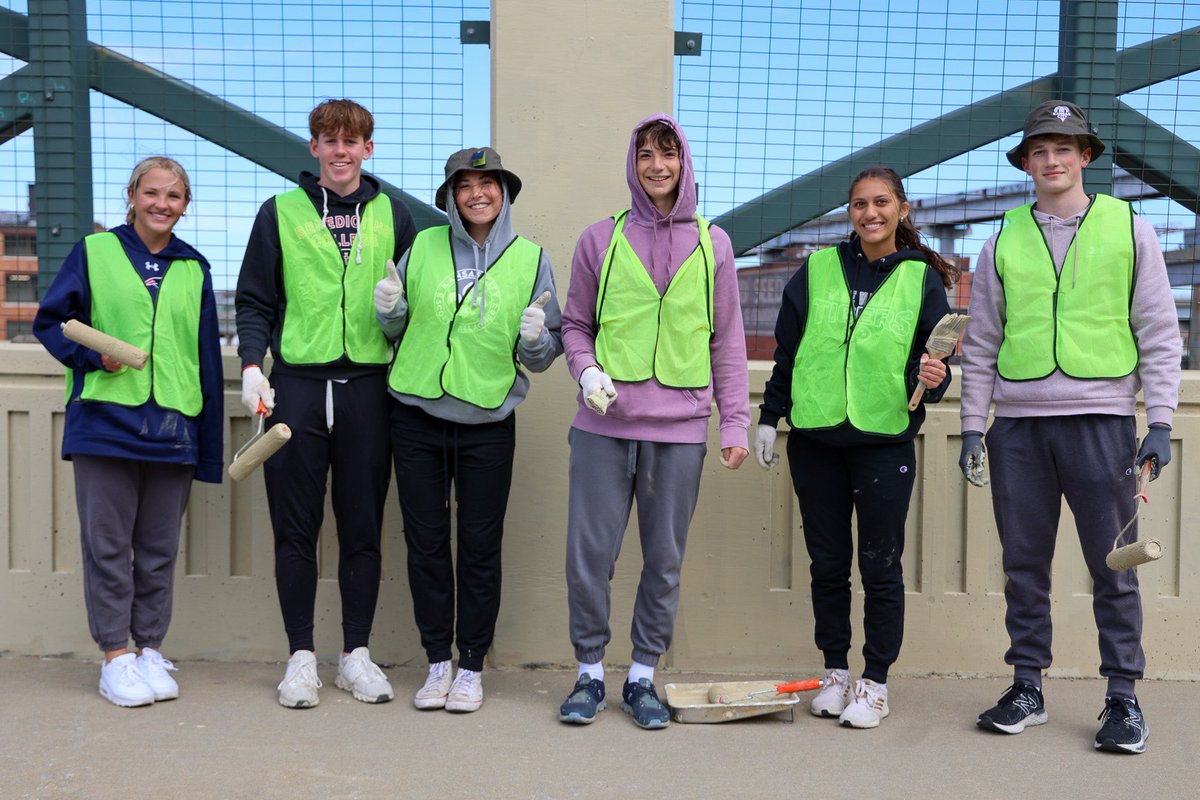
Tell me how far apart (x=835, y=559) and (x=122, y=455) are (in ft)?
7.82

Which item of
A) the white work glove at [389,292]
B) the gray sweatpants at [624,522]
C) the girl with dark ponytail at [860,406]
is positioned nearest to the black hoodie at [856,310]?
the girl with dark ponytail at [860,406]

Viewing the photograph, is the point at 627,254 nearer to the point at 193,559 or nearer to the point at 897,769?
the point at 897,769

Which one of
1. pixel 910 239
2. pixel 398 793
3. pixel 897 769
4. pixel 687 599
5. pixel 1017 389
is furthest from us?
pixel 687 599

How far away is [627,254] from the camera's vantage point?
381cm

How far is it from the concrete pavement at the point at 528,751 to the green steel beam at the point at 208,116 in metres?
2.03

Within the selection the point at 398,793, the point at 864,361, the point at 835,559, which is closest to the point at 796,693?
the point at 835,559

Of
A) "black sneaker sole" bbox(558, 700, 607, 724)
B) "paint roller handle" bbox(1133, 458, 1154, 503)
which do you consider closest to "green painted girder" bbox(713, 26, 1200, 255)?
"paint roller handle" bbox(1133, 458, 1154, 503)

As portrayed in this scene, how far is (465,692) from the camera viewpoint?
12.8 feet

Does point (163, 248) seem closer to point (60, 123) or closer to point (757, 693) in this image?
point (60, 123)

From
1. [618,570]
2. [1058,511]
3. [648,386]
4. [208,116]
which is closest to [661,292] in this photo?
[648,386]

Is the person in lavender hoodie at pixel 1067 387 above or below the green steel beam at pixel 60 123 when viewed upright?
below

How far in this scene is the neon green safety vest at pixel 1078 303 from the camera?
3.57 meters

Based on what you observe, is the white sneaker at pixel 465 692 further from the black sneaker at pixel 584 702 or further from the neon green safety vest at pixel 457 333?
the neon green safety vest at pixel 457 333

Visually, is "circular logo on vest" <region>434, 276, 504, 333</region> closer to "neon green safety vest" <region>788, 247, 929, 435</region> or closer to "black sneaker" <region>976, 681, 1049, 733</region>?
"neon green safety vest" <region>788, 247, 929, 435</region>
